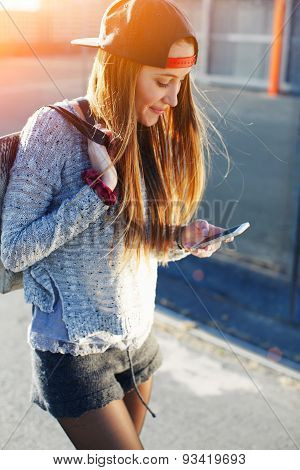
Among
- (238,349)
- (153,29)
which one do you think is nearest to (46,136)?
(153,29)

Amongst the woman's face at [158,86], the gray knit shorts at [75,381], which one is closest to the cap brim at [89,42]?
the woman's face at [158,86]

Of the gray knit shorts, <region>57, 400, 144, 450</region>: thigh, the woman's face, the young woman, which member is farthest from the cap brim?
<region>57, 400, 144, 450</region>: thigh

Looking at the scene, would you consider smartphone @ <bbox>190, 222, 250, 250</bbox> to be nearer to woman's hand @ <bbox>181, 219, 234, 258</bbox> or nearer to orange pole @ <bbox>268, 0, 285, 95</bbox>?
woman's hand @ <bbox>181, 219, 234, 258</bbox>

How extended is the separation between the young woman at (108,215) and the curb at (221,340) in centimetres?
187

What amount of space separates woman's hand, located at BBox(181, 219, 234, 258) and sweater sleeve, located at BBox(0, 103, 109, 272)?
315mm

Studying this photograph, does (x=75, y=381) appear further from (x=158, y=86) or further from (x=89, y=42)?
(x=89, y=42)

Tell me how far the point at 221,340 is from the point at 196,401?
654 mm

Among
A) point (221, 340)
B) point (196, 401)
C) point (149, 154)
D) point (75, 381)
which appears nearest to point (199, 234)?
point (149, 154)

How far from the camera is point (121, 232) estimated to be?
74.4 inches

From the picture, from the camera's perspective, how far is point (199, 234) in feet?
6.43

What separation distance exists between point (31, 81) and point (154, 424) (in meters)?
3.73

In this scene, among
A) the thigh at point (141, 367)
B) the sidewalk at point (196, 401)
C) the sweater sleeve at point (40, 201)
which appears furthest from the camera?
the sidewalk at point (196, 401)

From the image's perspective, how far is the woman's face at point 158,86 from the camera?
1.78 m

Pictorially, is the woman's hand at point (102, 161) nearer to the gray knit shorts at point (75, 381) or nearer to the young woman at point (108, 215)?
the young woman at point (108, 215)
